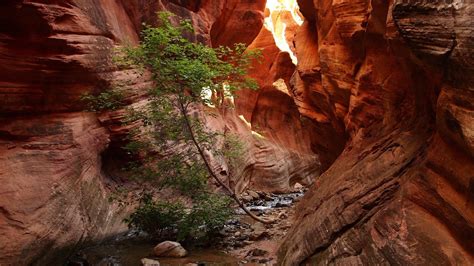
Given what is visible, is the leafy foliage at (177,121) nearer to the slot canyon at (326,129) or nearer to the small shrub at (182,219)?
the small shrub at (182,219)

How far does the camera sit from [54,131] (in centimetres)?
947

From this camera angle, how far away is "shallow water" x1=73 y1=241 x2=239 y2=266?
8.78 m

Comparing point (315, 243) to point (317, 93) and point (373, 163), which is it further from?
point (317, 93)

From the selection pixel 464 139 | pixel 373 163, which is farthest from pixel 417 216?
pixel 373 163

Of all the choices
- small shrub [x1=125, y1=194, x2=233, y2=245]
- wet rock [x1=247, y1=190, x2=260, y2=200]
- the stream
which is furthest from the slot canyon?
wet rock [x1=247, y1=190, x2=260, y2=200]

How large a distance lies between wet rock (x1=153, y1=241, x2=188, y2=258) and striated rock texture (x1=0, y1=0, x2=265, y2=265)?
5.81 ft

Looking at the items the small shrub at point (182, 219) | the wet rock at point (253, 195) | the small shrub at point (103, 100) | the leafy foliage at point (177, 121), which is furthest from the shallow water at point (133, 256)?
the wet rock at point (253, 195)

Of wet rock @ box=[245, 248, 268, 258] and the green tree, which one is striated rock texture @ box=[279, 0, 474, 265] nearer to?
wet rock @ box=[245, 248, 268, 258]

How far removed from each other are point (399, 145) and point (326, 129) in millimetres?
7793

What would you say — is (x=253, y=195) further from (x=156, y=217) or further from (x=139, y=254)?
(x=139, y=254)

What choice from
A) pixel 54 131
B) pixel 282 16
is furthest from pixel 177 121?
pixel 282 16

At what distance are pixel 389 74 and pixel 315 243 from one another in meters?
3.79

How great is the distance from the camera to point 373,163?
687cm

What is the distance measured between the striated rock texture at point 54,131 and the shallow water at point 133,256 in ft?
1.34
